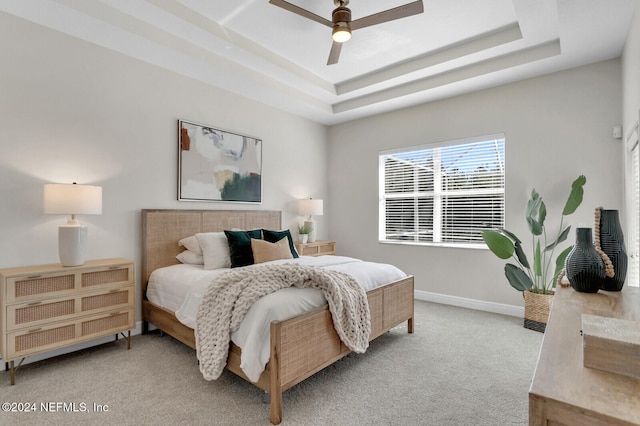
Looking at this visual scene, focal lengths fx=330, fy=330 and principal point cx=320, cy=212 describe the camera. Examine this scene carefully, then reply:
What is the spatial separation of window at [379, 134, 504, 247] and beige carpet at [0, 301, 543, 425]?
1.64 metres

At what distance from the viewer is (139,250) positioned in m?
3.43

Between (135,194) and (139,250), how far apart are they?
0.58m

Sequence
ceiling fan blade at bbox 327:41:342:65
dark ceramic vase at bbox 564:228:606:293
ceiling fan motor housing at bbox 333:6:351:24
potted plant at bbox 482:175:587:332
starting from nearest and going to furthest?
dark ceramic vase at bbox 564:228:606:293
ceiling fan motor housing at bbox 333:6:351:24
ceiling fan blade at bbox 327:41:342:65
potted plant at bbox 482:175:587:332

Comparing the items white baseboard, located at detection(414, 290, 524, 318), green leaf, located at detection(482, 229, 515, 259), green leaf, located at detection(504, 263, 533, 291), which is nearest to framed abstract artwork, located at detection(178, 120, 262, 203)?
white baseboard, located at detection(414, 290, 524, 318)

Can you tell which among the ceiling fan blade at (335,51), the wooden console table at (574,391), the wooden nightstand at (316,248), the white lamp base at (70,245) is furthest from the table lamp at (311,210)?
the wooden console table at (574,391)

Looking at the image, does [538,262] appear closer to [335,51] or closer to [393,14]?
[393,14]

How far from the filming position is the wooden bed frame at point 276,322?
78.6 inches

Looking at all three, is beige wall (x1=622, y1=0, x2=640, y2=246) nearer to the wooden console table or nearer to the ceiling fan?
the ceiling fan

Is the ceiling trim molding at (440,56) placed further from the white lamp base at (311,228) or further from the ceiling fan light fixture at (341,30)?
the white lamp base at (311,228)

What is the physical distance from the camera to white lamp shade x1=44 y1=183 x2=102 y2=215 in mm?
2592

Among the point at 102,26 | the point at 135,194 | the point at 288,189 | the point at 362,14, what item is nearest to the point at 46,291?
the point at 135,194

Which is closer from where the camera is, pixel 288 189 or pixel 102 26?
pixel 102 26

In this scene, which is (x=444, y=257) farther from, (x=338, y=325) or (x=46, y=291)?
(x=46, y=291)

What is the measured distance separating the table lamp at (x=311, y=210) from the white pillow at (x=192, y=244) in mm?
1830
